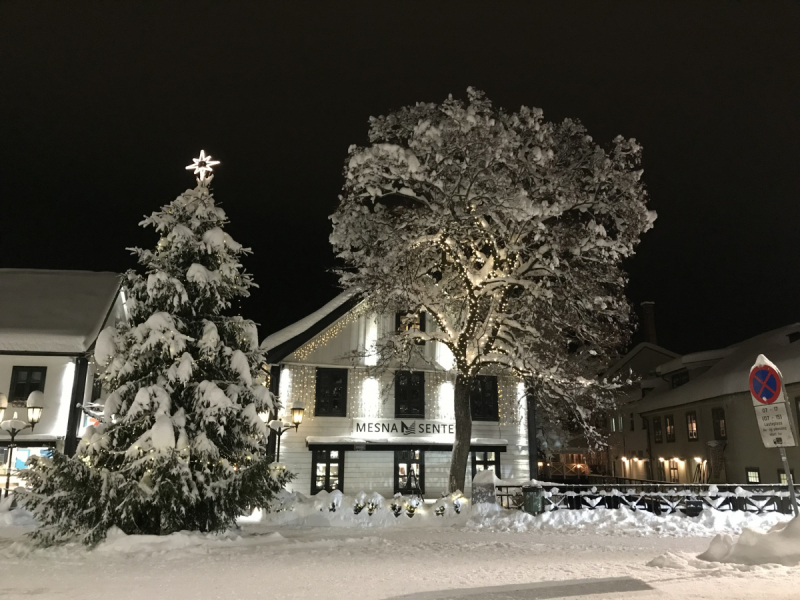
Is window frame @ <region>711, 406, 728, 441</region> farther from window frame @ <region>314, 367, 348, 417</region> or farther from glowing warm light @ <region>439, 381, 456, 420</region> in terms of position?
window frame @ <region>314, 367, 348, 417</region>

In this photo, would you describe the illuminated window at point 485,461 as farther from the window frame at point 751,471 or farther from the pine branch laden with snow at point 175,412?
the pine branch laden with snow at point 175,412

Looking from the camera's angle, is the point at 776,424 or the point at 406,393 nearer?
the point at 776,424

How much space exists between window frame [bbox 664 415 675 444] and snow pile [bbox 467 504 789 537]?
21.7m

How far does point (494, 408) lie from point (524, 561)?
16.5 m

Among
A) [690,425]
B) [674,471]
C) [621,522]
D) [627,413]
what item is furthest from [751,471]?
[621,522]

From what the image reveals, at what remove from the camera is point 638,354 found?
147 feet

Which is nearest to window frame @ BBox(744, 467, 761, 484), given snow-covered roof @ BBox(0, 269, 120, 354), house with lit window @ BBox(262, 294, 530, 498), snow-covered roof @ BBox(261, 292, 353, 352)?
house with lit window @ BBox(262, 294, 530, 498)

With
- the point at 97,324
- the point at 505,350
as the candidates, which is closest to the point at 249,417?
the point at 505,350

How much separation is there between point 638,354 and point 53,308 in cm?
3781

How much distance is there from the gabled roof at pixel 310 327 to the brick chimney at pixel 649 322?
29.4 meters

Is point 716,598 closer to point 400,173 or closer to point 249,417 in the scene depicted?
point 249,417

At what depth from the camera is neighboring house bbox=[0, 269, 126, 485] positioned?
22281mm

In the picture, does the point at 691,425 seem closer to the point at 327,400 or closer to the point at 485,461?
the point at 485,461

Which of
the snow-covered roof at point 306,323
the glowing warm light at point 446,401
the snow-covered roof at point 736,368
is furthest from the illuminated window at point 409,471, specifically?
the snow-covered roof at point 736,368
